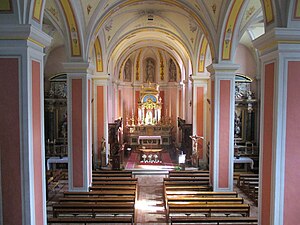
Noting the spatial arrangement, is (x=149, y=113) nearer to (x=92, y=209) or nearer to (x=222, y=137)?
(x=222, y=137)

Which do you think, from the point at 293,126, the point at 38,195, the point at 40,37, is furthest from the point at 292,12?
the point at 38,195

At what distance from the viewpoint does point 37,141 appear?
5.27m

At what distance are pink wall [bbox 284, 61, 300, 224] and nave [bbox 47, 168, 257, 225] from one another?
1989 millimetres

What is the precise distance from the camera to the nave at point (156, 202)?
7465 millimetres

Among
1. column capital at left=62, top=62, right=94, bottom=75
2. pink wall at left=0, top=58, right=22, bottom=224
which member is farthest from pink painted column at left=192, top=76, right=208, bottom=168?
pink wall at left=0, top=58, right=22, bottom=224

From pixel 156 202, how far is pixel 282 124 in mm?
6334

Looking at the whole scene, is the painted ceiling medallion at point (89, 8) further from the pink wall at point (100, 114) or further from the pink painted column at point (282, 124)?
the pink painted column at point (282, 124)

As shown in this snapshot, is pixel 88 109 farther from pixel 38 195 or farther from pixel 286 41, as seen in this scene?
pixel 286 41

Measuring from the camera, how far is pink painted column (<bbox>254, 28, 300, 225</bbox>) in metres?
4.85

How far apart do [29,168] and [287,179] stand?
14.8 ft

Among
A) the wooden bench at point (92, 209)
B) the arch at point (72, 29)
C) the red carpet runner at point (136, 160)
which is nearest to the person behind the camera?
the wooden bench at point (92, 209)

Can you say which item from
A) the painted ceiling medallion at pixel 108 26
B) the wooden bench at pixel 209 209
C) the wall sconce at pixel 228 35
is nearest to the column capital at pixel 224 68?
the wall sconce at pixel 228 35

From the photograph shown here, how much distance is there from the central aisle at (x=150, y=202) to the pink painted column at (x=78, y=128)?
2.11 metres

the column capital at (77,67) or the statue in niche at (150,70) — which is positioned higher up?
the statue in niche at (150,70)
